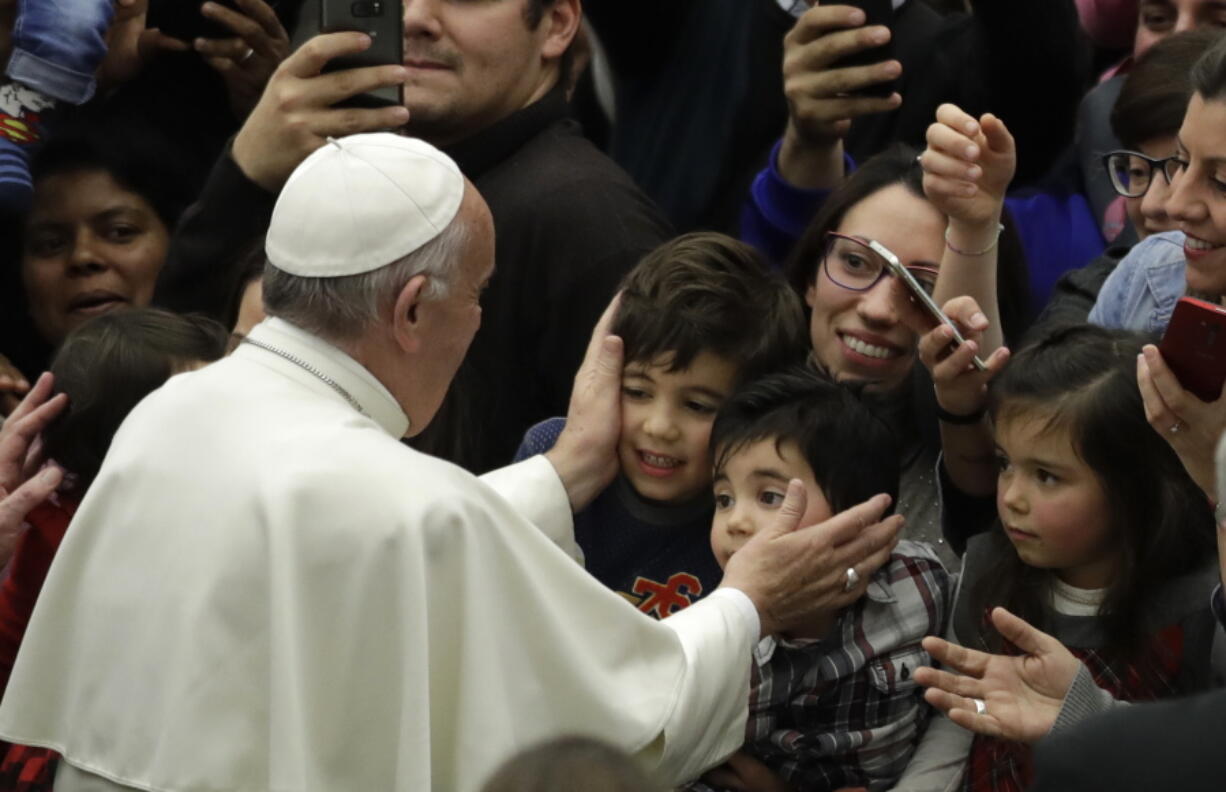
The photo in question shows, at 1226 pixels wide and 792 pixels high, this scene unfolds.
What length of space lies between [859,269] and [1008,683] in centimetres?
113

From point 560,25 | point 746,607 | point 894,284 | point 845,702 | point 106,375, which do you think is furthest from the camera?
point 560,25

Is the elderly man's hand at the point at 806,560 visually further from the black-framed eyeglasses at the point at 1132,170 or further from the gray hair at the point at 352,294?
the black-framed eyeglasses at the point at 1132,170

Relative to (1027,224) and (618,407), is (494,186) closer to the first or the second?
(618,407)

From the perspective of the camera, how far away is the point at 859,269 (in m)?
4.56

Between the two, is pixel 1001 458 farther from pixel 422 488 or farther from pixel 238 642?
pixel 238 642

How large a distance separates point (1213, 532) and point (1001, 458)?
0.40 meters

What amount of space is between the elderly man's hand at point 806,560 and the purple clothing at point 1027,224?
45.0 inches

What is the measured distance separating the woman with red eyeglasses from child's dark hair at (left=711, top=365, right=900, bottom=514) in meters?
0.20

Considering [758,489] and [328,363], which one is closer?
[328,363]

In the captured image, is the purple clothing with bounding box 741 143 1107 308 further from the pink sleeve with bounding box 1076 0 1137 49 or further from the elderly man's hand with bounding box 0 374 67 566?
the elderly man's hand with bounding box 0 374 67 566

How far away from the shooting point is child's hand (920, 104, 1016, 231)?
415 cm

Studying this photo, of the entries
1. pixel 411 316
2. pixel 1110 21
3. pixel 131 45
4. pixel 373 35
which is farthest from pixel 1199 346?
pixel 131 45

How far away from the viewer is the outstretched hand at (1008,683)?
3.68 meters

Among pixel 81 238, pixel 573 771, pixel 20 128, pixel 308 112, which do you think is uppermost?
pixel 573 771
